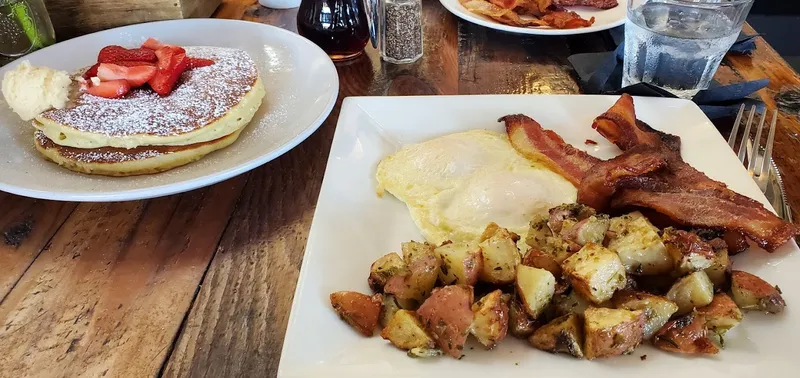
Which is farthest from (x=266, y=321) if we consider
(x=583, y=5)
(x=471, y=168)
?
(x=583, y=5)

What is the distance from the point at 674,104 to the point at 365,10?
1.05 metres

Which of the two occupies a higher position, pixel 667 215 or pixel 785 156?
pixel 667 215

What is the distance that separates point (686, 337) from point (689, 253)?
14 centimetres

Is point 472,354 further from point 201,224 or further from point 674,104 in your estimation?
point 674,104

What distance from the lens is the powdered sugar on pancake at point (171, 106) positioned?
4.31ft

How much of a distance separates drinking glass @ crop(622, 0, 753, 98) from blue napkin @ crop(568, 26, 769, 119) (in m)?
0.05

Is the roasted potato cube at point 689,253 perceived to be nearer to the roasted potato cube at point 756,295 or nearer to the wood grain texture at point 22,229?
the roasted potato cube at point 756,295

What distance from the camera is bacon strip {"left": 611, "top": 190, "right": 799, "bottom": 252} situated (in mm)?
980

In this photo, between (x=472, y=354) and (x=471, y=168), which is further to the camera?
(x=471, y=168)

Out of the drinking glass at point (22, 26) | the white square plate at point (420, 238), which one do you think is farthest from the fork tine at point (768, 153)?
the drinking glass at point (22, 26)

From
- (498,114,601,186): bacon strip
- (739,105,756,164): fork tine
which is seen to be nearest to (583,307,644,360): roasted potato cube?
(498,114,601,186): bacon strip

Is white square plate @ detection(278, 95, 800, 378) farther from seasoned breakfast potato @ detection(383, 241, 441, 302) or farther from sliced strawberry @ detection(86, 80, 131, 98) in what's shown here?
sliced strawberry @ detection(86, 80, 131, 98)

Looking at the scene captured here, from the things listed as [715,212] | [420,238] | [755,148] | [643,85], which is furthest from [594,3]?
[420,238]

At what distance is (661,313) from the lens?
0.86 meters
